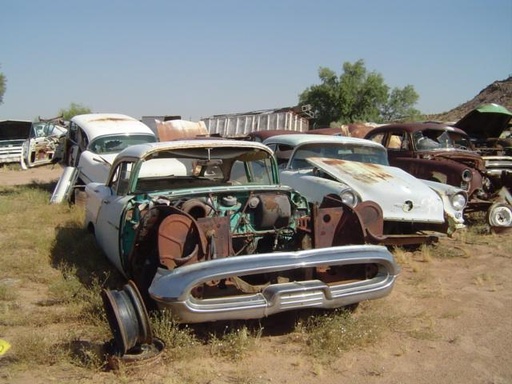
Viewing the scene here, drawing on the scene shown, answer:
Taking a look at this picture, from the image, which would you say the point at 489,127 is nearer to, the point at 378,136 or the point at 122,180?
the point at 378,136

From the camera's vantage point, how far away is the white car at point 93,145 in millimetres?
10469

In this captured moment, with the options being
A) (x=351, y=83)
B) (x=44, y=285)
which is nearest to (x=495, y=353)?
(x=44, y=285)

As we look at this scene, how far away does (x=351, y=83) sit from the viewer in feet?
118

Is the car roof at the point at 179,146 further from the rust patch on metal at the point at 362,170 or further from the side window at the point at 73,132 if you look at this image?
the side window at the point at 73,132

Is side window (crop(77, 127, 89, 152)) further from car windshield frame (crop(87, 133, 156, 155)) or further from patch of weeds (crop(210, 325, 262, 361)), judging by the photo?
patch of weeds (crop(210, 325, 262, 361))

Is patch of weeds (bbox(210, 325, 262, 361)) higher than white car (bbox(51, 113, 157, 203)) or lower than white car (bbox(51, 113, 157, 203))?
lower

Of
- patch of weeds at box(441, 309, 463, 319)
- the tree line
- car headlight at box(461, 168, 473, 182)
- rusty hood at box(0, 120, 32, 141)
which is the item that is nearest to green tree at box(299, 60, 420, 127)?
the tree line

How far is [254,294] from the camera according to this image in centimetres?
388

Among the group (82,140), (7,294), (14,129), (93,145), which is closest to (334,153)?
(7,294)

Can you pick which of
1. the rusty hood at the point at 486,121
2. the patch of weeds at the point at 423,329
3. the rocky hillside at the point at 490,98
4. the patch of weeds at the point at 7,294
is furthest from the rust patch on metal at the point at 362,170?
the rocky hillside at the point at 490,98

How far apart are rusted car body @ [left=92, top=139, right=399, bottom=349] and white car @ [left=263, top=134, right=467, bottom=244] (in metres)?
1.33

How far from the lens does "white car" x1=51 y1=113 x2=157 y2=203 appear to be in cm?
1047

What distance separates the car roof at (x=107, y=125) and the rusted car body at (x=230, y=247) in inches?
242

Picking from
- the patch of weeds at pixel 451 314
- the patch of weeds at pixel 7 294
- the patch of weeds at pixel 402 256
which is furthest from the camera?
the patch of weeds at pixel 402 256
